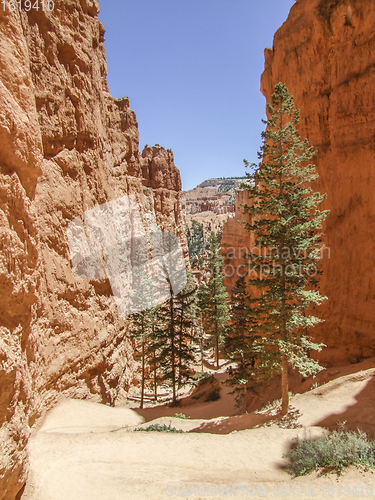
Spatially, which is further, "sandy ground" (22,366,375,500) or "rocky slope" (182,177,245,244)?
"rocky slope" (182,177,245,244)

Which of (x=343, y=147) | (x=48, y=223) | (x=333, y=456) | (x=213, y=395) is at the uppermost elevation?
(x=343, y=147)

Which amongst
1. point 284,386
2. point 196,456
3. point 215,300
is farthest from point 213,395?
point 196,456

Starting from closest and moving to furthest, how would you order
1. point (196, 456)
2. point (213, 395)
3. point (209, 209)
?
point (196, 456), point (213, 395), point (209, 209)

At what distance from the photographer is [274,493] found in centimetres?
637

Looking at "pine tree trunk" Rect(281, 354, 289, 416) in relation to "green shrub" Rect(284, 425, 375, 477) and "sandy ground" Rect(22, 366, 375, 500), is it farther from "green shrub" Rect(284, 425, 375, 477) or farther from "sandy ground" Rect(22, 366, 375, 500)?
"green shrub" Rect(284, 425, 375, 477)

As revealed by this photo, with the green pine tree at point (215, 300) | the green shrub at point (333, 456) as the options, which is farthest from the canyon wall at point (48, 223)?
the green pine tree at point (215, 300)

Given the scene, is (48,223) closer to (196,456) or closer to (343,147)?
(196,456)

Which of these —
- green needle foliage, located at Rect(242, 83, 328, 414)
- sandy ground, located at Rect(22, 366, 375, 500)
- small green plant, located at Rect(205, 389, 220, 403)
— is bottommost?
small green plant, located at Rect(205, 389, 220, 403)

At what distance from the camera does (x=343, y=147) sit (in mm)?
15273

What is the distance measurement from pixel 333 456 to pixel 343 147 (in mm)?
14427

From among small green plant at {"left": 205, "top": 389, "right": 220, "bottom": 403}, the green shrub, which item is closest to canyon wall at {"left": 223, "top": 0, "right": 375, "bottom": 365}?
the green shrub

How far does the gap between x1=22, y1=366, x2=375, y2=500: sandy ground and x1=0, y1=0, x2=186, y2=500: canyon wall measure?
4.59 feet

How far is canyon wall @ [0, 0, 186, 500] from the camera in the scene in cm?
472

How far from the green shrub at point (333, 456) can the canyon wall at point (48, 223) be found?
656cm
